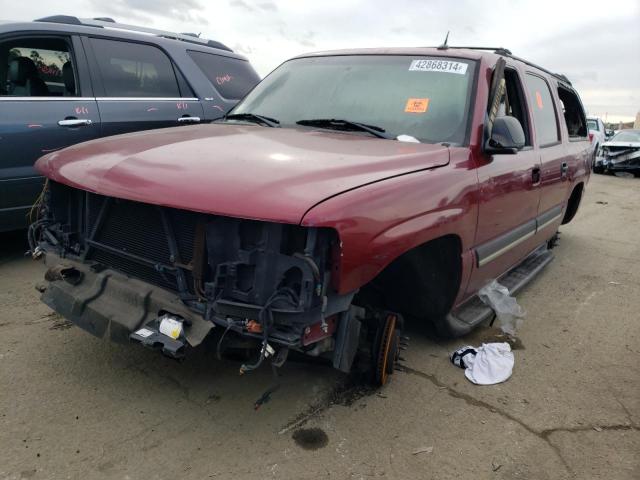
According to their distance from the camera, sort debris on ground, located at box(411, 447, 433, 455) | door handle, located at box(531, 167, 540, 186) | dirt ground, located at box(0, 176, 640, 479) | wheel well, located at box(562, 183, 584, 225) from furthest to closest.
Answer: wheel well, located at box(562, 183, 584, 225), door handle, located at box(531, 167, 540, 186), debris on ground, located at box(411, 447, 433, 455), dirt ground, located at box(0, 176, 640, 479)

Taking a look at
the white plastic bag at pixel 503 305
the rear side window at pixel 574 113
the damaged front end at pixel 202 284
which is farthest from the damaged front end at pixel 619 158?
the damaged front end at pixel 202 284

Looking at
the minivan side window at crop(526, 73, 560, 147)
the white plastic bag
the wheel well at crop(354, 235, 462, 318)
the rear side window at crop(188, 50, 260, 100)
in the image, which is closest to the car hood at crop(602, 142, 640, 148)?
the minivan side window at crop(526, 73, 560, 147)

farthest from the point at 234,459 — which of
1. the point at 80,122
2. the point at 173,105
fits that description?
the point at 173,105

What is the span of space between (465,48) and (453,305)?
5.92ft

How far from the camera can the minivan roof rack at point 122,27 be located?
471 cm

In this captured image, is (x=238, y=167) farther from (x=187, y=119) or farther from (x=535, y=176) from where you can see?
(x=187, y=119)

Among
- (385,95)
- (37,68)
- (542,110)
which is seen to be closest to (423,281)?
(385,95)

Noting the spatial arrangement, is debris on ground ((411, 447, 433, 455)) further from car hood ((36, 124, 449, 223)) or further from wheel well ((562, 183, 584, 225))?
wheel well ((562, 183, 584, 225))

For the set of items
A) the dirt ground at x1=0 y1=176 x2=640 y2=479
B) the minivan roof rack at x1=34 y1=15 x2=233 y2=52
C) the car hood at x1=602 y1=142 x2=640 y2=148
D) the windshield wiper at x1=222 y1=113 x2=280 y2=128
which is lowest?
the dirt ground at x1=0 y1=176 x2=640 y2=479

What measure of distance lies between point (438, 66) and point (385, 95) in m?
0.40

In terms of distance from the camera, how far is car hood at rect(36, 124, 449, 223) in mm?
2055

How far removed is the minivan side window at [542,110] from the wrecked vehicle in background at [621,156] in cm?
1228

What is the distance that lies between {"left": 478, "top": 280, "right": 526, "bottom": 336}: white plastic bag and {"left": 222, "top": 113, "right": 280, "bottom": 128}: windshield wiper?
5.77 feet

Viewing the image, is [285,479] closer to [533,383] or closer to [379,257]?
[379,257]
